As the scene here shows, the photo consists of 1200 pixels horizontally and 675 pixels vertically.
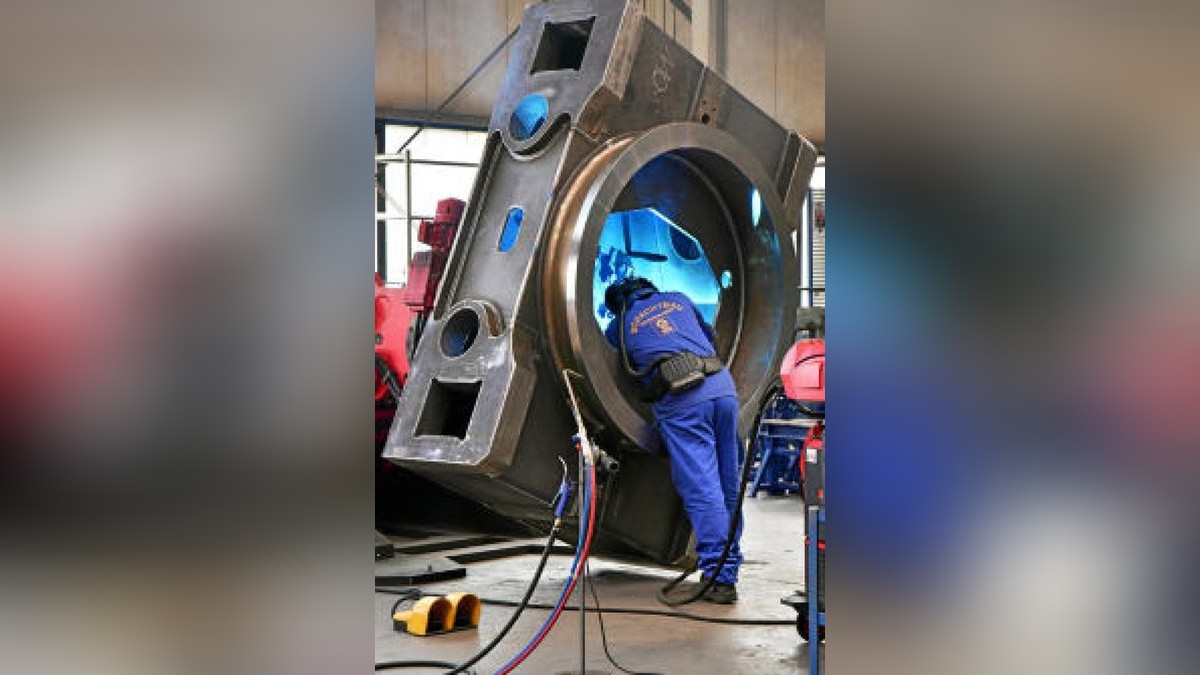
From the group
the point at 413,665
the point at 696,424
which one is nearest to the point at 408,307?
the point at 696,424

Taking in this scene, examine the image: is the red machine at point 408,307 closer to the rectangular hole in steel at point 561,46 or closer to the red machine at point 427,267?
A: the red machine at point 427,267

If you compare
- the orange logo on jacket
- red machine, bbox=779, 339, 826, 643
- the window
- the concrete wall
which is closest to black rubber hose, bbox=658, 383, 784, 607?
the orange logo on jacket

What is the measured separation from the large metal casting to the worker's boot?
1.06 ft

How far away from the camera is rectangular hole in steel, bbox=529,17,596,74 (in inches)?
182

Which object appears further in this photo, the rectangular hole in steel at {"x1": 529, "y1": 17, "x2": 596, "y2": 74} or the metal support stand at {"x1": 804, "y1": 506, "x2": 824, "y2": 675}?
the rectangular hole in steel at {"x1": 529, "y1": 17, "x2": 596, "y2": 74}

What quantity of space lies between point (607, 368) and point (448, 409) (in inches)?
25.3

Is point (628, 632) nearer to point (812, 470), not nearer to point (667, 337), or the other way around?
point (667, 337)

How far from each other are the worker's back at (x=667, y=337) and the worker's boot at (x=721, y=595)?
2.43ft

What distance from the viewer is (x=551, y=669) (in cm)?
359

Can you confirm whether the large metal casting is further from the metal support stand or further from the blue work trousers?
the metal support stand

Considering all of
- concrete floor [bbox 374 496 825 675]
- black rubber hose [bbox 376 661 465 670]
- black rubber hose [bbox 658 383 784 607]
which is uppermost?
black rubber hose [bbox 658 383 784 607]

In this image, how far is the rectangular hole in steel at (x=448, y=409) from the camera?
434 cm
